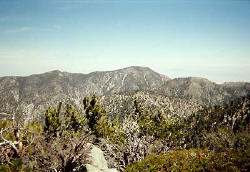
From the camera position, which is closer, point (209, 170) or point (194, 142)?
point (209, 170)

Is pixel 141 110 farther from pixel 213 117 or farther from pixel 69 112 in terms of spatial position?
pixel 213 117

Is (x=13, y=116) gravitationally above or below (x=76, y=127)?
above

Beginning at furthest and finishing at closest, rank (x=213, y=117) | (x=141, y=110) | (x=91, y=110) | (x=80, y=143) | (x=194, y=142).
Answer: (x=213, y=117) < (x=194, y=142) < (x=141, y=110) < (x=91, y=110) < (x=80, y=143)

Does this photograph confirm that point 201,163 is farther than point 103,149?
No

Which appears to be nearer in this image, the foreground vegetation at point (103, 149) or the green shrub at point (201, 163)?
the green shrub at point (201, 163)

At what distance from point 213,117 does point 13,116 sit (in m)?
172

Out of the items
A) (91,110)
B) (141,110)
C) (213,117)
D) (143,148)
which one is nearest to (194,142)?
(213,117)

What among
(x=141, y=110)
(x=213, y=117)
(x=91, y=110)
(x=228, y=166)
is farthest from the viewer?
(x=213, y=117)

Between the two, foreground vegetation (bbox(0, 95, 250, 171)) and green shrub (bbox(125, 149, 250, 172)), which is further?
foreground vegetation (bbox(0, 95, 250, 171))

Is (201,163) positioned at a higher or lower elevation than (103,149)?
higher

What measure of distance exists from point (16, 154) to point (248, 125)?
6810 inches

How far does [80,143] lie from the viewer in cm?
2022

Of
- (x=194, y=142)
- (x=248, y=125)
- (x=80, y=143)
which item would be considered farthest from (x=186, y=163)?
(x=248, y=125)

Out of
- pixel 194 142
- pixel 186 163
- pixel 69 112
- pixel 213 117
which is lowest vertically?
pixel 194 142
